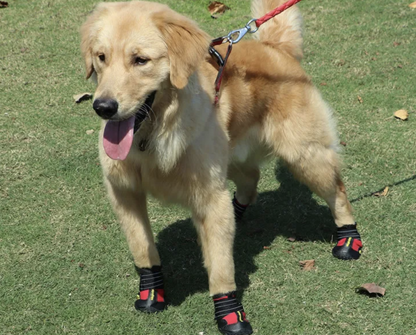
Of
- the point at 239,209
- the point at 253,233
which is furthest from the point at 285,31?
the point at 253,233

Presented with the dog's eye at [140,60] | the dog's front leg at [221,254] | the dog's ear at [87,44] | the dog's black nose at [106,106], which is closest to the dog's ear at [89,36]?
the dog's ear at [87,44]

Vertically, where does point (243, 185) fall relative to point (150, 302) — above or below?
below

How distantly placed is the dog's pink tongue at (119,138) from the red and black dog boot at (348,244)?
2194 mm

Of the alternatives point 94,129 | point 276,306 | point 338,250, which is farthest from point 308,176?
point 94,129

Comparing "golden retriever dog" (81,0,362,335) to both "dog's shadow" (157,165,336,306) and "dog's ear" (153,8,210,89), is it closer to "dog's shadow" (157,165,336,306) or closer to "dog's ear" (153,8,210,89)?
"dog's ear" (153,8,210,89)

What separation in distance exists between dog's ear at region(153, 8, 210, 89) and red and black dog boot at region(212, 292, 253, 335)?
1.54 metres

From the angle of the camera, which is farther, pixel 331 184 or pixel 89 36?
pixel 331 184

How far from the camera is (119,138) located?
10.5ft

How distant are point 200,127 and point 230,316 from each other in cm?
129

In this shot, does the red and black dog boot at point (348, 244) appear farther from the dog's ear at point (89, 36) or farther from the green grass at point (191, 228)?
the dog's ear at point (89, 36)

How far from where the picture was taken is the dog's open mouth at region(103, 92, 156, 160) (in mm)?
3164

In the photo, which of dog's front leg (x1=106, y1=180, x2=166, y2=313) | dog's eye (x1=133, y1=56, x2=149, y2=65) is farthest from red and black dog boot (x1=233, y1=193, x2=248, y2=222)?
dog's eye (x1=133, y1=56, x2=149, y2=65)

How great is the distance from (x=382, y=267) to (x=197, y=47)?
2.35 m

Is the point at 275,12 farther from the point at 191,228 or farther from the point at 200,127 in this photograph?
the point at 191,228
